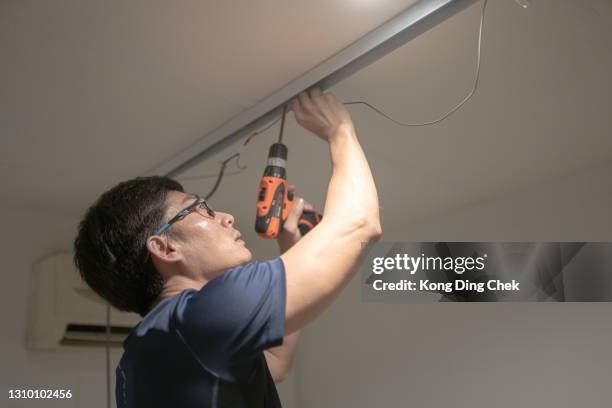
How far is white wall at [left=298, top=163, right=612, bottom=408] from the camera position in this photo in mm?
2000

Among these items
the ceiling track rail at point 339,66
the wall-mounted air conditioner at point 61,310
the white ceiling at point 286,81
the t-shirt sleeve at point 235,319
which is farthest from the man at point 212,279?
the wall-mounted air conditioner at point 61,310

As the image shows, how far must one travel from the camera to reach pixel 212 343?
748 mm

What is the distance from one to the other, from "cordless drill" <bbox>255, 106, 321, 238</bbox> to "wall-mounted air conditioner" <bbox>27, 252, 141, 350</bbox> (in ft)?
4.50

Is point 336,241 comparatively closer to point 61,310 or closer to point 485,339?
point 485,339

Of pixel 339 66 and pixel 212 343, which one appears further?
pixel 339 66

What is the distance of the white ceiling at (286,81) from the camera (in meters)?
1.29

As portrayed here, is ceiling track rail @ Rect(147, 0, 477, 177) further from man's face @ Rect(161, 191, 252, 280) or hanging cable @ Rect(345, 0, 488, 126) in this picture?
man's face @ Rect(161, 191, 252, 280)

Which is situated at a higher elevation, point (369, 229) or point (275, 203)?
point (275, 203)

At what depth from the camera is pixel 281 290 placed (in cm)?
75

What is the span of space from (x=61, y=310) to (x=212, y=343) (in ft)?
5.59

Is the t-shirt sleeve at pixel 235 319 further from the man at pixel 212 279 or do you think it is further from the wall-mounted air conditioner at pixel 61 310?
the wall-mounted air conditioner at pixel 61 310

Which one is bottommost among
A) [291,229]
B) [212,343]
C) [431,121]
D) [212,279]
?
[212,343]

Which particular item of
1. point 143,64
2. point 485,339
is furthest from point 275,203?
point 485,339

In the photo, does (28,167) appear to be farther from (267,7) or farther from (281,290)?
(281,290)
